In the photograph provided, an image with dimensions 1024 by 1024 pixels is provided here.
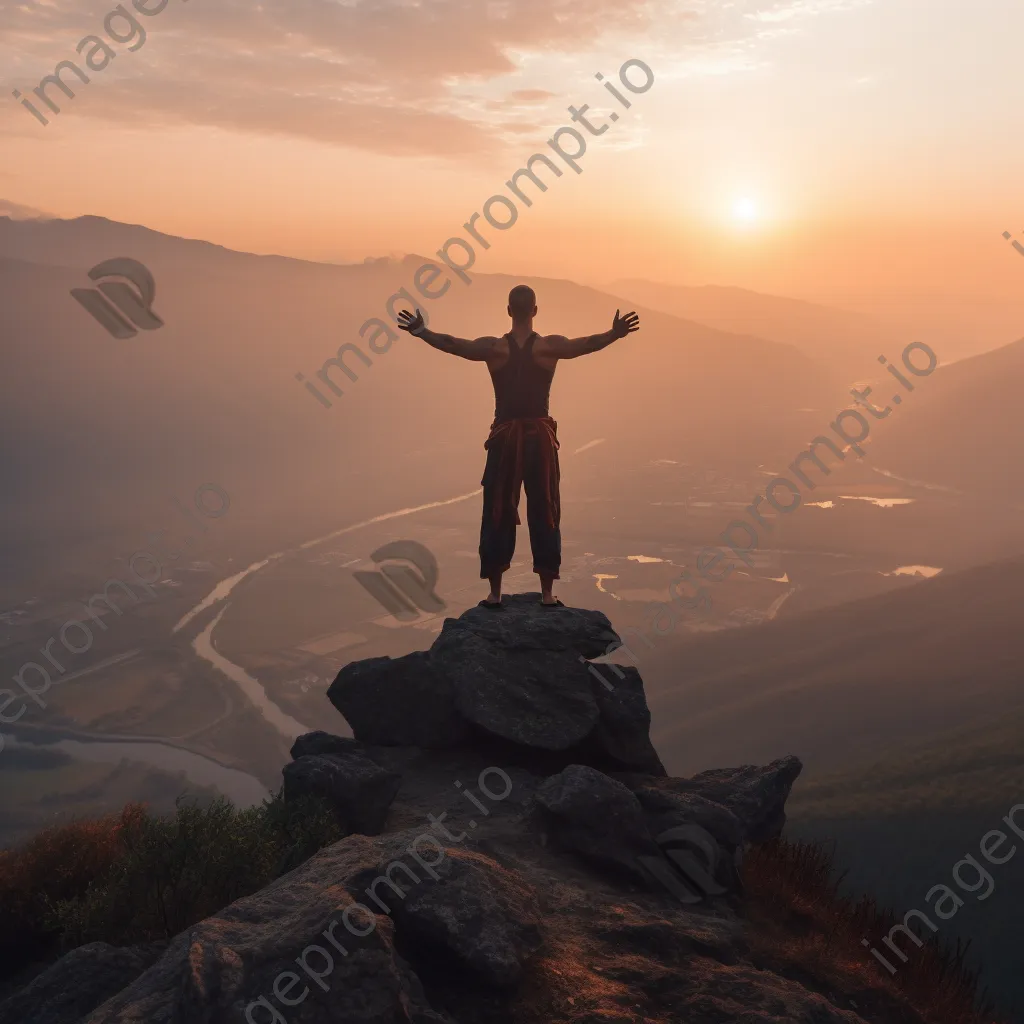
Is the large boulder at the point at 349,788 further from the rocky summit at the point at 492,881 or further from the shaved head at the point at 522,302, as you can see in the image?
the shaved head at the point at 522,302

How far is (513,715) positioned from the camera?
1524 centimetres

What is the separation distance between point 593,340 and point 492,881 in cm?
926

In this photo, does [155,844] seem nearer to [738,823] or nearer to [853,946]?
[738,823]

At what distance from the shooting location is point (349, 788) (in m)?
13.5

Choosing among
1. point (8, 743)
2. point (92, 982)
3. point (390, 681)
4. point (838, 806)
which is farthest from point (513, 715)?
point (8, 743)

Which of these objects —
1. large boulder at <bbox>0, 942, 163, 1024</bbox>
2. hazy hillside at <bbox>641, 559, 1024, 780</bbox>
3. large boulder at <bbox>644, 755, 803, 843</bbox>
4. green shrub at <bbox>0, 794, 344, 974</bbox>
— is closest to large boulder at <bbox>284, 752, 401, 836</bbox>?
green shrub at <bbox>0, 794, 344, 974</bbox>

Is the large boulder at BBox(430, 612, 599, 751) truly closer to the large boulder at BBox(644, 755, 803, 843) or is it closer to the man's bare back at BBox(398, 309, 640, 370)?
the large boulder at BBox(644, 755, 803, 843)

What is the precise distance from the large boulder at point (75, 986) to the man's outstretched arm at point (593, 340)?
34.9 ft

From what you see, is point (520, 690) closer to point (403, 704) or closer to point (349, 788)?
point (403, 704)

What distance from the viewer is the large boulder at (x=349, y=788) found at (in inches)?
526

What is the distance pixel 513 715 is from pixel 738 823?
4037mm

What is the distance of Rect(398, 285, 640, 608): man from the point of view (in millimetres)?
16078

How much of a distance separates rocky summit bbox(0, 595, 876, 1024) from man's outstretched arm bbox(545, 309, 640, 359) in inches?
199

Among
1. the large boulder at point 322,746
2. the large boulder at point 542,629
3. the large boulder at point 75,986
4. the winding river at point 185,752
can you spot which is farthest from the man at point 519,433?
the winding river at point 185,752
